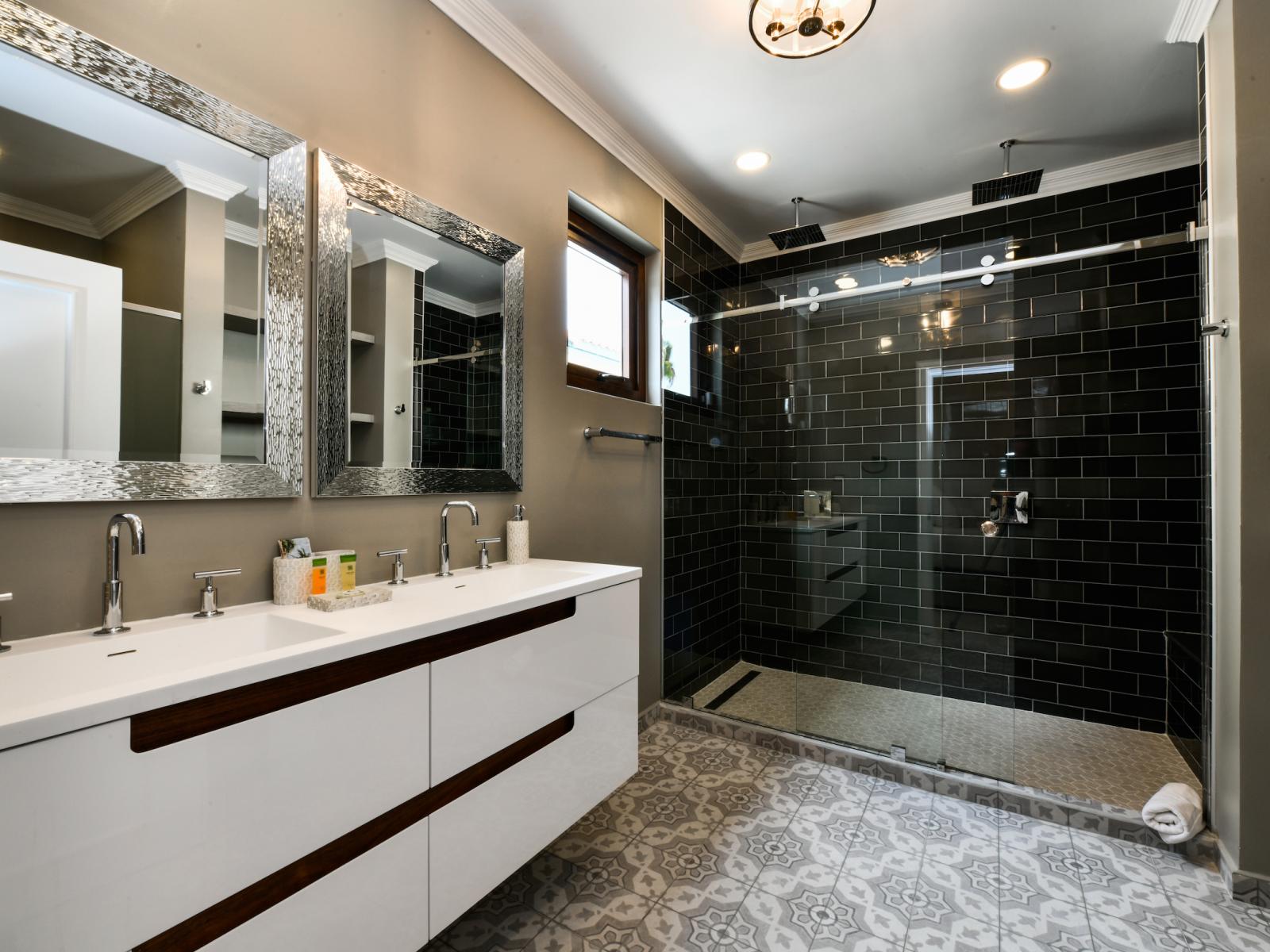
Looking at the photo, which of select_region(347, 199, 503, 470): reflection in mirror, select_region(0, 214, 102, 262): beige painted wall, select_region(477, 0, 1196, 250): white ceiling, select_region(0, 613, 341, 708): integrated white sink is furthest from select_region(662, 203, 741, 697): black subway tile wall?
select_region(0, 214, 102, 262): beige painted wall

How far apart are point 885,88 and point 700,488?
74.0 inches

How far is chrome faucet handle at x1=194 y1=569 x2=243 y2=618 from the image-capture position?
118cm

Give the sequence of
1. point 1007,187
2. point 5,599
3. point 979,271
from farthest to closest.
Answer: point 1007,187 < point 979,271 < point 5,599

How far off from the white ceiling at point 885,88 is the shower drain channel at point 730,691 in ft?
8.34

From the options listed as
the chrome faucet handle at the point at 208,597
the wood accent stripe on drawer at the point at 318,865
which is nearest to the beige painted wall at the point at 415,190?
the chrome faucet handle at the point at 208,597

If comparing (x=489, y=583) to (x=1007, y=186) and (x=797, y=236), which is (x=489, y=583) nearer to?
(x=797, y=236)

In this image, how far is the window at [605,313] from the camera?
8.12 feet

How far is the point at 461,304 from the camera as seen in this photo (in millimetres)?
1840

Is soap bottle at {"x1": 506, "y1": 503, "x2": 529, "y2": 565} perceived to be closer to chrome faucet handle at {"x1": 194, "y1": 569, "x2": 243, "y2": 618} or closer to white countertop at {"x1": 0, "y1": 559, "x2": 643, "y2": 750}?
white countertop at {"x1": 0, "y1": 559, "x2": 643, "y2": 750}

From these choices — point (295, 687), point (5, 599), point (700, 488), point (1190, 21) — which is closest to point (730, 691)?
point (700, 488)

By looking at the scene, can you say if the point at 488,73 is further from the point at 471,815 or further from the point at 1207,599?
the point at 1207,599

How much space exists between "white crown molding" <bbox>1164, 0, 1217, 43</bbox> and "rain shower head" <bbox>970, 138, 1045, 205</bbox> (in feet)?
1.99

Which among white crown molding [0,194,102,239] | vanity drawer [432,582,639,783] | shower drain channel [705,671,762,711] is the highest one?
white crown molding [0,194,102,239]

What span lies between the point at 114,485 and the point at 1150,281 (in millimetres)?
3715
